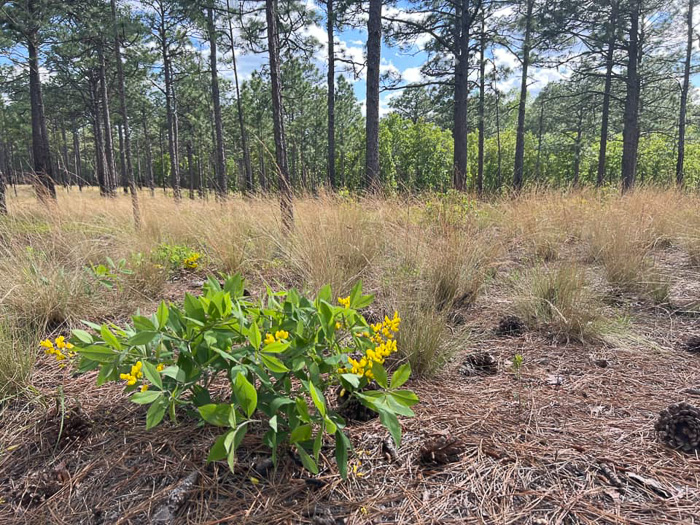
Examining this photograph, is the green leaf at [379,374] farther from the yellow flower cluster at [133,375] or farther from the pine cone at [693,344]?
the pine cone at [693,344]

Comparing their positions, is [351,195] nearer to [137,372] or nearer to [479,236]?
[479,236]

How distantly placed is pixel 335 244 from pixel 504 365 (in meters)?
1.71

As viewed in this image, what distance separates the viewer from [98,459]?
1.20 m

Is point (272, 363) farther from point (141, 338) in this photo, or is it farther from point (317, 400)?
point (141, 338)

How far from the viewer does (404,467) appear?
1171 mm

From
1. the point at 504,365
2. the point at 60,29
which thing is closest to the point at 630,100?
the point at 504,365

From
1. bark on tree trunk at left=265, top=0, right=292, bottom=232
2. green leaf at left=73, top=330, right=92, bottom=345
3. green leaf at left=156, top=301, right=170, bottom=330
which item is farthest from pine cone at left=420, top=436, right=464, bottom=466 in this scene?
bark on tree trunk at left=265, top=0, right=292, bottom=232

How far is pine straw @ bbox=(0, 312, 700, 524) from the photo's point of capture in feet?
3.32

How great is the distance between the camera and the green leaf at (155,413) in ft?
3.10

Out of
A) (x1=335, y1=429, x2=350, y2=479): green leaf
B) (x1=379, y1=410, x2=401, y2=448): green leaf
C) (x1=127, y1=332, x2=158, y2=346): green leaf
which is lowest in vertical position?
(x1=335, y1=429, x2=350, y2=479): green leaf

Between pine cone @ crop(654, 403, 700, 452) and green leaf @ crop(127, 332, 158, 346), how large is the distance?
167 cm

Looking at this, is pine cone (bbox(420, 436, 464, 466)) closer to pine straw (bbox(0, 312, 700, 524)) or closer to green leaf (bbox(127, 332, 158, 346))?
pine straw (bbox(0, 312, 700, 524))

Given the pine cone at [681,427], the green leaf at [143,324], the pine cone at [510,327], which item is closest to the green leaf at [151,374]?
the green leaf at [143,324]

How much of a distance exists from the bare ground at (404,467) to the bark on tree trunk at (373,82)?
15.9ft
